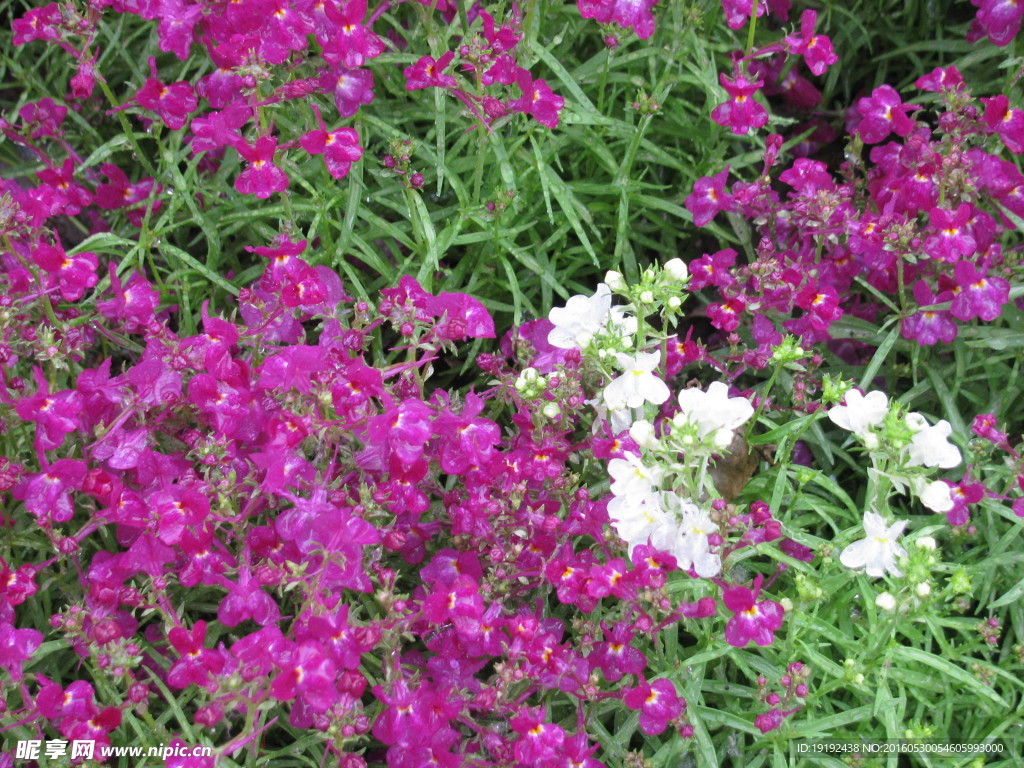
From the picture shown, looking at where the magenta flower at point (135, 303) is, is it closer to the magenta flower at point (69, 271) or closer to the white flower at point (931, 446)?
the magenta flower at point (69, 271)

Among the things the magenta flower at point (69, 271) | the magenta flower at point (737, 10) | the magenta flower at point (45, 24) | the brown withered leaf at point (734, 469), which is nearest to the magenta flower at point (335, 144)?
the magenta flower at point (69, 271)

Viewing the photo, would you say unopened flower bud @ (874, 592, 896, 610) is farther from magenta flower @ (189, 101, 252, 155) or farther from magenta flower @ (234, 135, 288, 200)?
magenta flower @ (189, 101, 252, 155)

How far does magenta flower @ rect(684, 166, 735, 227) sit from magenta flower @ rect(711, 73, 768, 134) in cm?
19

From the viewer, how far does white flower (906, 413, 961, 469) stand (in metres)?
1.92

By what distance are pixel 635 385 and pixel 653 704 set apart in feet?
2.39

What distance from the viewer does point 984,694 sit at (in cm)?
229

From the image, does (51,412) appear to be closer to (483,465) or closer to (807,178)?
(483,465)

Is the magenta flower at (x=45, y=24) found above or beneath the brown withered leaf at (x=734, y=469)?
above

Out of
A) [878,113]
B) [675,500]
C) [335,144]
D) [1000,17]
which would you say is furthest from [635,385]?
[1000,17]

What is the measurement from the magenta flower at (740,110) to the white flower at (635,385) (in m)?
0.97

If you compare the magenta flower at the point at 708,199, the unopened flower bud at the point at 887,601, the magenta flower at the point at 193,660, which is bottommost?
the magenta flower at the point at 193,660

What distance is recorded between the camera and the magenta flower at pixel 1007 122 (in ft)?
8.70

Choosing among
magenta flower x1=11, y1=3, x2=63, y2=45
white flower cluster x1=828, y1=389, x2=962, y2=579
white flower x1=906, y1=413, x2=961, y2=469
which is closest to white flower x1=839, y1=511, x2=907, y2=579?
white flower cluster x1=828, y1=389, x2=962, y2=579

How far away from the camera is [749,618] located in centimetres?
209
